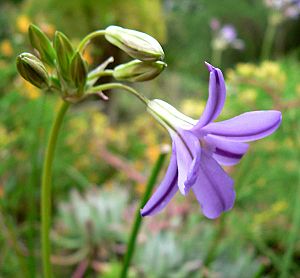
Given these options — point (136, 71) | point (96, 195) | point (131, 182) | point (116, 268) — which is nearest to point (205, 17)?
point (131, 182)

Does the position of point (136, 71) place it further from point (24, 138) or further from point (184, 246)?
point (24, 138)

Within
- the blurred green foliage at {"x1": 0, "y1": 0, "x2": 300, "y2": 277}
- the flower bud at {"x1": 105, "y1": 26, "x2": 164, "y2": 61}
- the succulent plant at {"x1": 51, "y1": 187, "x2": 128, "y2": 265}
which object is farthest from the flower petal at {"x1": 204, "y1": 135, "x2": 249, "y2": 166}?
the succulent plant at {"x1": 51, "y1": 187, "x2": 128, "y2": 265}

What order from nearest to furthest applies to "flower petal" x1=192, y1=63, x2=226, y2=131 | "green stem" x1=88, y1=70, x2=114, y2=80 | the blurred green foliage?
"flower petal" x1=192, y1=63, x2=226, y2=131 → "green stem" x1=88, y1=70, x2=114, y2=80 → the blurred green foliage

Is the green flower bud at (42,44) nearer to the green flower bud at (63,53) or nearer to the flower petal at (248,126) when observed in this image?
the green flower bud at (63,53)

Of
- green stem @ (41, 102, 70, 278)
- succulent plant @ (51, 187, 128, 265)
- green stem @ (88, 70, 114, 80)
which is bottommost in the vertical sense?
succulent plant @ (51, 187, 128, 265)

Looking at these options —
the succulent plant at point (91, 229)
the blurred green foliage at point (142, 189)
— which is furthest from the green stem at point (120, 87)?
the succulent plant at point (91, 229)

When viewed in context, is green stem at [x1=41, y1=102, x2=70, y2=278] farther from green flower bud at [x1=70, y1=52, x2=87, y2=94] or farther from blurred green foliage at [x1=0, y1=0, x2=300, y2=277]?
blurred green foliage at [x1=0, y1=0, x2=300, y2=277]

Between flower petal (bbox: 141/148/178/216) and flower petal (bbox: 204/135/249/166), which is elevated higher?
flower petal (bbox: 204/135/249/166)

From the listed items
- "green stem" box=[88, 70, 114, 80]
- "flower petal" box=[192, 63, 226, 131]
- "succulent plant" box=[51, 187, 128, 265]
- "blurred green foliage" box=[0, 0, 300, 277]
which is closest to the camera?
"flower petal" box=[192, 63, 226, 131]
